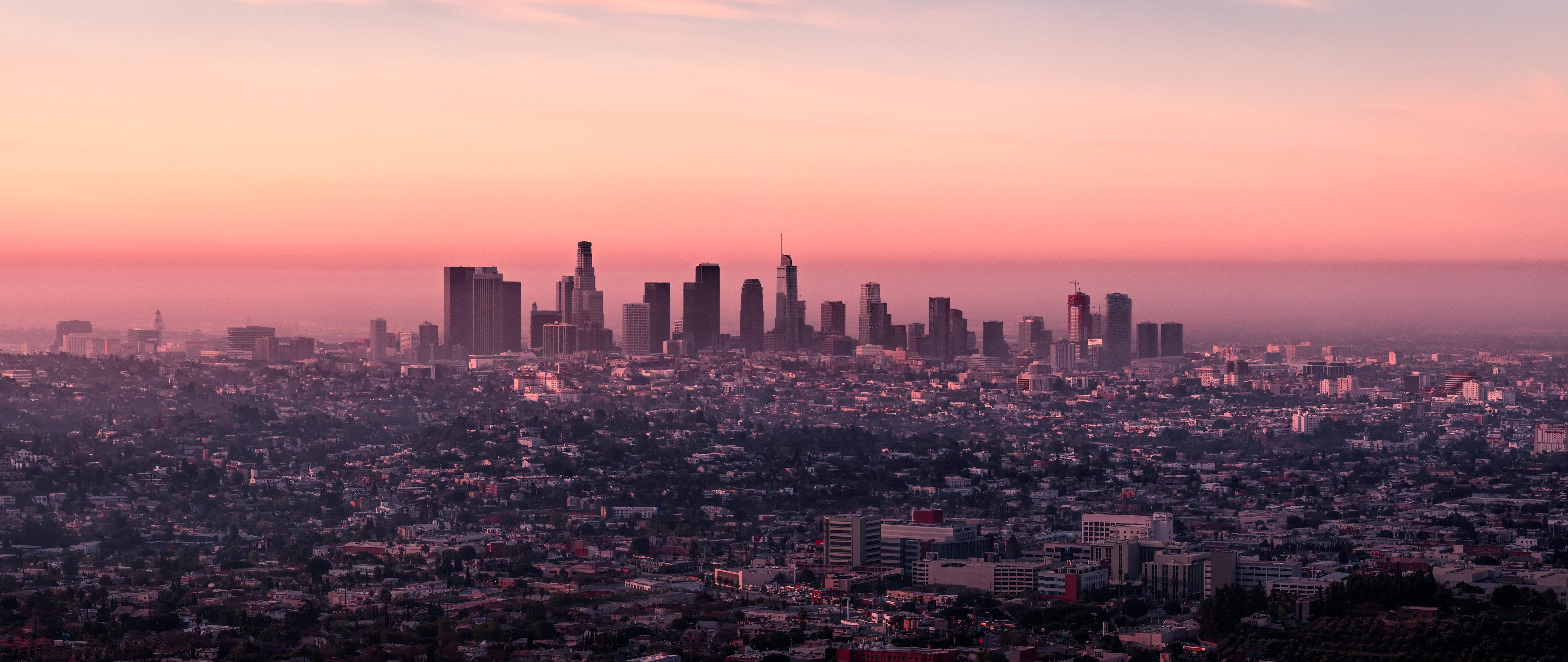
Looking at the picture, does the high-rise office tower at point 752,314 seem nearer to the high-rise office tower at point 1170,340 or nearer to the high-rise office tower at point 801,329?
the high-rise office tower at point 801,329

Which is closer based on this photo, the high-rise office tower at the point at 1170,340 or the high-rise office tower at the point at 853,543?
the high-rise office tower at the point at 853,543

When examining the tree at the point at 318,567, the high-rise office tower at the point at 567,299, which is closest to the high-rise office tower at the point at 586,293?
the high-rise office tower at the point at 567,299

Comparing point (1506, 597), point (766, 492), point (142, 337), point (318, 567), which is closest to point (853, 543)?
point (318, 567)

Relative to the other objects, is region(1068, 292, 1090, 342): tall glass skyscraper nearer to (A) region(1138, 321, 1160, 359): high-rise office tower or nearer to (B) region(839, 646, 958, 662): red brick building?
(A) region(1138, 321, 1160, 359): high-rise office tower

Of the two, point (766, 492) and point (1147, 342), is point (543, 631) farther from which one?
point (1147, 342)

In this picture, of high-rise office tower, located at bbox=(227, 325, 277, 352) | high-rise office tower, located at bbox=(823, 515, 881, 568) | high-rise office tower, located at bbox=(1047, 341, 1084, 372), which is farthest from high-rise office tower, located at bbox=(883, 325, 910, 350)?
high-rise office tower, located at bbox=(823, 515, 881, 568)

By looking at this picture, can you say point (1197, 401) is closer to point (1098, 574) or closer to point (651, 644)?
Result: point (1098, 574)

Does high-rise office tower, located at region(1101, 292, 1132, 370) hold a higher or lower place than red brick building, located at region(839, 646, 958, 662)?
higher
